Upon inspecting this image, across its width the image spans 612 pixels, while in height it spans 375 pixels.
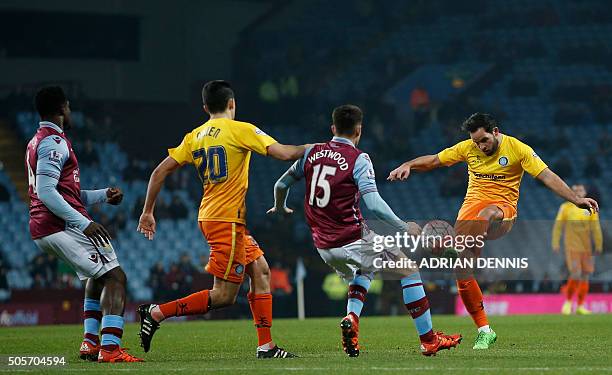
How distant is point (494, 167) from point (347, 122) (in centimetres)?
248

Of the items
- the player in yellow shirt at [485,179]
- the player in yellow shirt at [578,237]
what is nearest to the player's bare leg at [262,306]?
the player in yellow shirt at [485,179]

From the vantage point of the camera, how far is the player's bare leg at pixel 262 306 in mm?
9938

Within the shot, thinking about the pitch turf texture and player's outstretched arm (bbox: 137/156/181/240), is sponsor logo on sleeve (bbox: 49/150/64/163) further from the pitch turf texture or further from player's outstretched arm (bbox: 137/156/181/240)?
the pitch turf texture

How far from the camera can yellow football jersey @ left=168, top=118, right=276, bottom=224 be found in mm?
9719

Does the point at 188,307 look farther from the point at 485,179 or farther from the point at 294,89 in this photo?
the point at 294,89

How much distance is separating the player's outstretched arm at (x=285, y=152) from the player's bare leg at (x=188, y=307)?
1131 mm

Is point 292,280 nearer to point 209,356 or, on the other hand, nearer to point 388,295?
point 388,295

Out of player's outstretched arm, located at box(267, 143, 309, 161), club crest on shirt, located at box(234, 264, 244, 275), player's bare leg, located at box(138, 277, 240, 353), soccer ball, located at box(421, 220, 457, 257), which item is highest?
player's outstretched arm, located at box(267, 143, 309, 161)

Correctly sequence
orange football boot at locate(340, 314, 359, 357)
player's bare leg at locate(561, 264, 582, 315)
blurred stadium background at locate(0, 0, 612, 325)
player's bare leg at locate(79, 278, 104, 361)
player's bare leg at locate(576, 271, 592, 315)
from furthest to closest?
blurred stadium background at locate(0, 0, 612, 325), player's bare leg at locate(561, 264, 582, 315), player's bare leg at locate(576, 271, 592, 315), player's bare leg at locate(79, 278, 104, 361), orange football boot at locate(340, 314, 359, 357)

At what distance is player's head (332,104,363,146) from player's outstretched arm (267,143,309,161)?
1.34 feet

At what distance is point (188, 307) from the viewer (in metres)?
9.74

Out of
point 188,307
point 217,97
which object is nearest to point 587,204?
point 217,97

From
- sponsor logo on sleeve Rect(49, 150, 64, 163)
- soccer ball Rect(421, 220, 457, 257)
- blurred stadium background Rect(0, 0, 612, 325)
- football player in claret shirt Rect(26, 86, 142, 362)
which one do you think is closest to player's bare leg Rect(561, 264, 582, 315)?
blurred stadium background Rect(0, 0, 612, 325)

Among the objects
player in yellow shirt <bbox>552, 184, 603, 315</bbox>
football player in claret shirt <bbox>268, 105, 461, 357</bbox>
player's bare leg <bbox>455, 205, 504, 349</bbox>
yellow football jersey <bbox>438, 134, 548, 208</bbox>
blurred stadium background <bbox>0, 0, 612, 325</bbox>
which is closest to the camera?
football player in claret shirt <bbox>268, 105, 461, 357</bbox>
